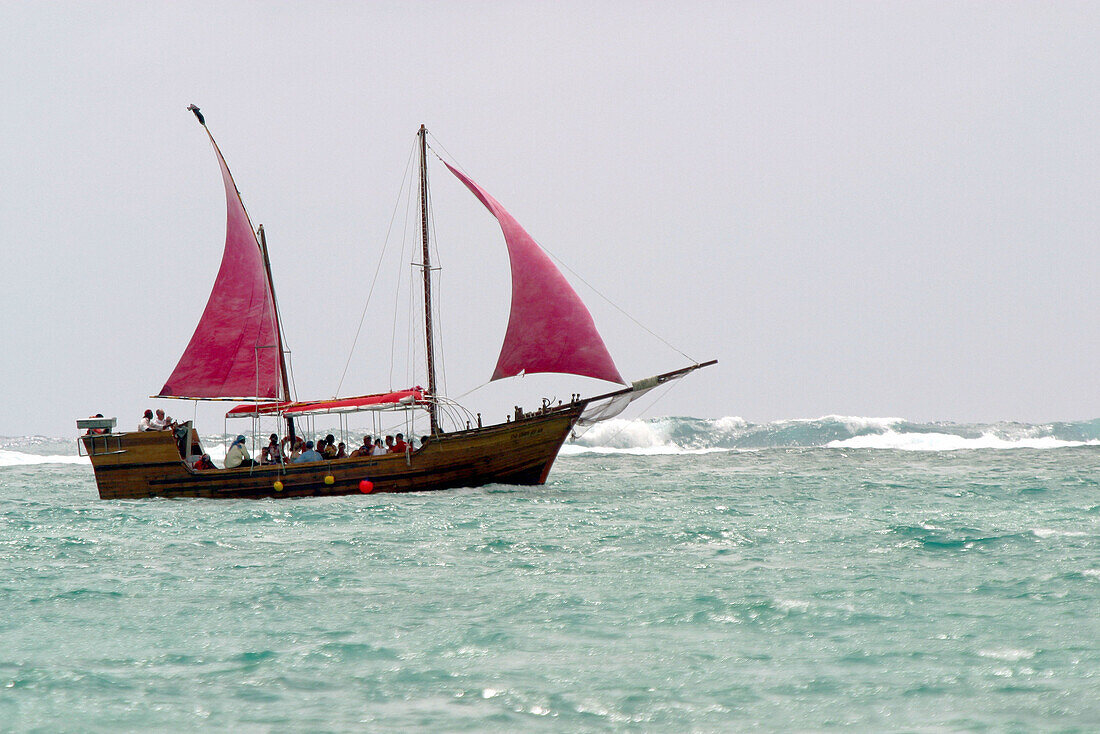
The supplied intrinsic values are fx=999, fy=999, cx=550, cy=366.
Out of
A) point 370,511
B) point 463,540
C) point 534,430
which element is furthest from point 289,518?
point 534,430

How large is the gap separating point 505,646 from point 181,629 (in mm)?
3248

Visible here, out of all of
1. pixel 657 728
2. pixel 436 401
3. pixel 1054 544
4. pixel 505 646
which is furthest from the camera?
pixel 436 401

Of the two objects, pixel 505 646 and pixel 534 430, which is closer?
pixel 505 646

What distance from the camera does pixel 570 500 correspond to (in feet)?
80.3

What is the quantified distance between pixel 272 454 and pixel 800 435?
7828cm

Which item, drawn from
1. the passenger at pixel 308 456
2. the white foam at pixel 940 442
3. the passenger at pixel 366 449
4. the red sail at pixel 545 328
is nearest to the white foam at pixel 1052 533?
the red sail at pixel 545 328

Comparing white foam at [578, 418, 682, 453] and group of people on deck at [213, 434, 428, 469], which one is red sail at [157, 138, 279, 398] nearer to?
group of people on deck at [213, 434, 428, 469]

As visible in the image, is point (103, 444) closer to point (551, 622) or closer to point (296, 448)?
point (296, 448)

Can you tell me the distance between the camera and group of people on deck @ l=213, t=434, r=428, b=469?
25641mm

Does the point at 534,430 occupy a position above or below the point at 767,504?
above

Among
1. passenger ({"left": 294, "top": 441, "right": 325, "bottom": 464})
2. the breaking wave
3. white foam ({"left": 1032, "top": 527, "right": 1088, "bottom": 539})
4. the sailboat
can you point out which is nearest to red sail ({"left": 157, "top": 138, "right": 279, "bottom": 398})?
the sailboat

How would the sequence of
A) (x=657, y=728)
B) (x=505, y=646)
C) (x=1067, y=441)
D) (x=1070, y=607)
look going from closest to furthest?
(x=657, y=728) < (x=505, y=646) < (x=1070, y=607) < (x=1067, y=441)

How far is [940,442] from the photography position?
79.1m

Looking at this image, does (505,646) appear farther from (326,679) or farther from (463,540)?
(463,540)
